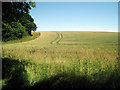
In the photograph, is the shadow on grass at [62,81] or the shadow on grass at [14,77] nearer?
the shadow on grass at [62,81]

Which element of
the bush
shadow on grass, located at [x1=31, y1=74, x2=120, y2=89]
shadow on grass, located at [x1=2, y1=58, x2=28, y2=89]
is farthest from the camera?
the bush

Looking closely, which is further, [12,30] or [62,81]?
[12,30]

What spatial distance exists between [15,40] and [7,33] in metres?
3.62

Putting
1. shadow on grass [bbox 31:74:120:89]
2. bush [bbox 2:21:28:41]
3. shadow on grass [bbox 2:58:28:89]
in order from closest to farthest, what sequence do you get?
shadow on grass [bbox 31:74:120:89], shadow on grass [bbox 2:58:28:89], bush [bbox 2:21:28:41]

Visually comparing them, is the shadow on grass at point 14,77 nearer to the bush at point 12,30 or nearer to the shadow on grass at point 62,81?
the shadow on grass at point 62,81

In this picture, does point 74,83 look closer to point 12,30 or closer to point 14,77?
point 14,77

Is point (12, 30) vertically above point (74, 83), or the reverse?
point (12, 30)

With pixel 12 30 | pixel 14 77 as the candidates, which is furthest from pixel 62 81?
pixel 12 30

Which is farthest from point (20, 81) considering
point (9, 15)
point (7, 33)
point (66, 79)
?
point (7, 33)

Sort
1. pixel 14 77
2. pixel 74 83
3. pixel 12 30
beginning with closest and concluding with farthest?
1. pixel 74 83
2. pixel 14 77
3. pixel 12 30

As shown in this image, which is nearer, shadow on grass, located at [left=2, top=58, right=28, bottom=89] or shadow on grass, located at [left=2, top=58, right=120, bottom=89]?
shadow on grass, located at [left=2, top=58, right=120, bottom=89]

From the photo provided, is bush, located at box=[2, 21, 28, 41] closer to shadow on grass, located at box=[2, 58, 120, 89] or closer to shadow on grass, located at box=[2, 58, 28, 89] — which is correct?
shadow on grass, located at box=[2, 58, 28, 89]

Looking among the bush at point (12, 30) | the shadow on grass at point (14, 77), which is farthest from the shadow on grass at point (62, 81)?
the bush at point (12, 30)

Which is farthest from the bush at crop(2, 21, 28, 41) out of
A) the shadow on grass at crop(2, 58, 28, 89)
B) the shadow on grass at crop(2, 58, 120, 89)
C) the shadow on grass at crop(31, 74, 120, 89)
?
the shadow on grass at crop(31, 74, 120, 89)
